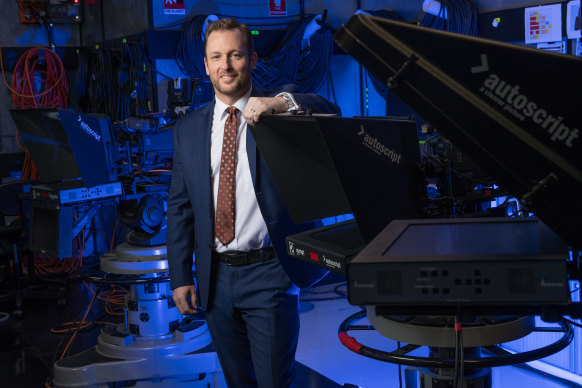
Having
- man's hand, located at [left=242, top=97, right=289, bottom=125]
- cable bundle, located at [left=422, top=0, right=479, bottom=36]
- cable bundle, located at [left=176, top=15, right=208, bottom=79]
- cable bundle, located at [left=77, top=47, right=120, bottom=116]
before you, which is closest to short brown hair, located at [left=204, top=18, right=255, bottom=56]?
man's hand, located at [left=242, top=97, right=289, bottom=125]

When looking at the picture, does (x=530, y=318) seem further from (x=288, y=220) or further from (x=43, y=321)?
(x=43, y=321)

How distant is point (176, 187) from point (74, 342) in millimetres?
2629

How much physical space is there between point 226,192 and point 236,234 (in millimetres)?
151

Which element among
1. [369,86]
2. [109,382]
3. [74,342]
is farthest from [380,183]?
[369,86]

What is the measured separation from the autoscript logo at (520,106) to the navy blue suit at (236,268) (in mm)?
1026

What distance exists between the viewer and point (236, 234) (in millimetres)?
2207

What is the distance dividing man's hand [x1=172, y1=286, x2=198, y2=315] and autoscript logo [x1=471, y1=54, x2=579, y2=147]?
153 centimetres

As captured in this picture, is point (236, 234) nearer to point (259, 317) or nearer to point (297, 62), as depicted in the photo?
point (259, 317)

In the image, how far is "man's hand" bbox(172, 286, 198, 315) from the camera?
2.32 metres

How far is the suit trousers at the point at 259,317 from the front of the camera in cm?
214

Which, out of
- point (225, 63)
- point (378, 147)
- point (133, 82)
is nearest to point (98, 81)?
point (133, 82)

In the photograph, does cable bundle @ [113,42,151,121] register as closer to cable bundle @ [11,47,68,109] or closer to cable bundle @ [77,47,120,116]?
cable bundle @ [77,47,120,116]

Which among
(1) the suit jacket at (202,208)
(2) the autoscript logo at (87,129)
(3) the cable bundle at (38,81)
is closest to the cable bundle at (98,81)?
(3) the cable bundle at (38,81)

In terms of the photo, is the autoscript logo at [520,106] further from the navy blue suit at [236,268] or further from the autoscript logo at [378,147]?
the navy blue suit at [236,268]
